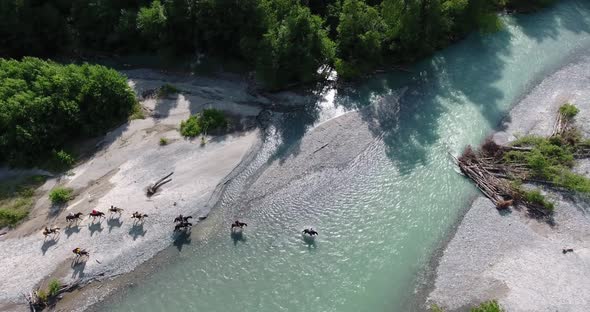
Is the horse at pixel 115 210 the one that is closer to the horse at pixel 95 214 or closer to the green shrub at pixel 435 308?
the horse at pixel 95 214

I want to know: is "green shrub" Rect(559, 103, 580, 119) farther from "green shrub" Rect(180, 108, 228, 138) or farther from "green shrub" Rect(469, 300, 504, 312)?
"green shrub" Rect(180, 108, 228, 138)

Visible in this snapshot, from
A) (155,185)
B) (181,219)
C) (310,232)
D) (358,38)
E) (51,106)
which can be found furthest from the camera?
(358,38)

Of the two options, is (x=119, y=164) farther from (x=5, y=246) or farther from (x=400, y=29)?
(x=400, y=29)

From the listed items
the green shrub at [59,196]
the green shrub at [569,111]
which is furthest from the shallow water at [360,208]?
the green shrub at [59,196]

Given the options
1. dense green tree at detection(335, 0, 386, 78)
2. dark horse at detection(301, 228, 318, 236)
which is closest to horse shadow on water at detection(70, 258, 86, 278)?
dark horse at detection(301, 228, 318, 236)

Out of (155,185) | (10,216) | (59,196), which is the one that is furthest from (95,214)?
(10,216)

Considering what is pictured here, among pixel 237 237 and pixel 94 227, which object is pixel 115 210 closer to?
pixel 94 227
